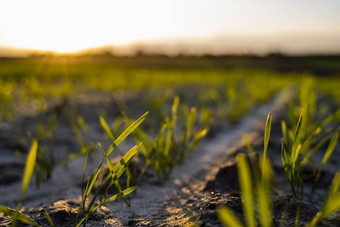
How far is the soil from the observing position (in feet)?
2.42

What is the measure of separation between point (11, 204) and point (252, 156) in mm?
988

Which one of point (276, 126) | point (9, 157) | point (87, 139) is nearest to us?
point (9, 157)

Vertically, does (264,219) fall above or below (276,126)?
above

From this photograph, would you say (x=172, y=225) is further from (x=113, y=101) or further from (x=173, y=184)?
(x=113, y=101)

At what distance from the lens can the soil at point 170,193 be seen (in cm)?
74

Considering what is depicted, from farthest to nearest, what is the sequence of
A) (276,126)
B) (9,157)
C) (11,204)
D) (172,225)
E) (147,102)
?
1. (147,102)
2. (276,126)
3. (9,157)
4. (11,204)
5. (172,225)

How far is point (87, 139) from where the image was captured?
1.81 metres

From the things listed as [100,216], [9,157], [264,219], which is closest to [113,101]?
[9,157]

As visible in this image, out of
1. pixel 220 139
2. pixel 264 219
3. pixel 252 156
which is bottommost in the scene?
pixel 220 139

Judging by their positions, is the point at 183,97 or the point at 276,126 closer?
the point at 276,126

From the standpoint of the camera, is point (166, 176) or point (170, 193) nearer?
point (170, 193)

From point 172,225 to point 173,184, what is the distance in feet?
1.32

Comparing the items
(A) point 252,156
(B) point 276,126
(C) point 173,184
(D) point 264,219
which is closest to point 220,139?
(B) point 276,126

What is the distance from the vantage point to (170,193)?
1.01m
